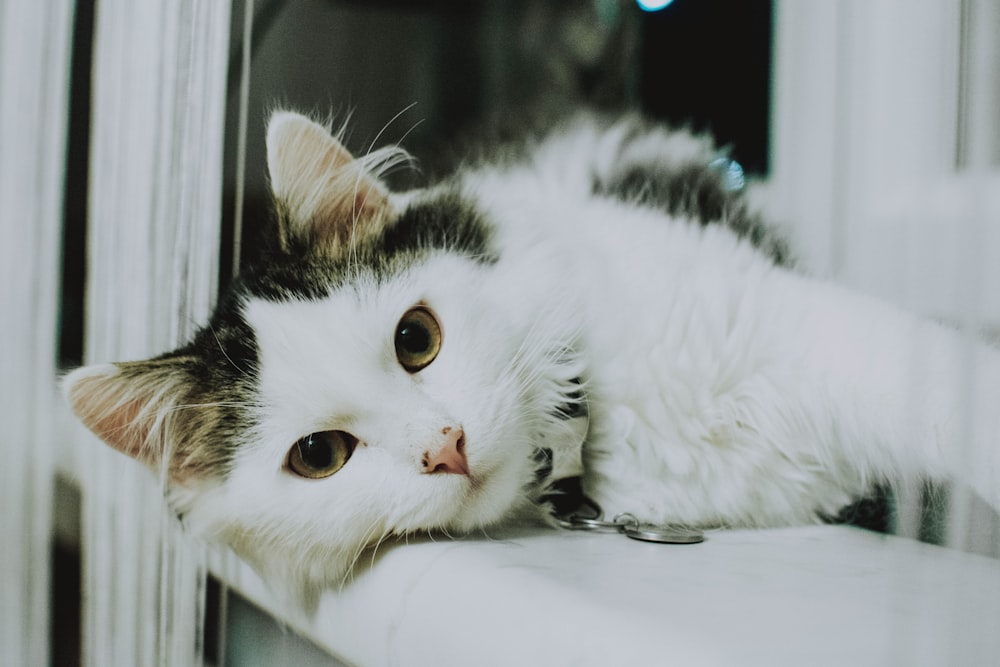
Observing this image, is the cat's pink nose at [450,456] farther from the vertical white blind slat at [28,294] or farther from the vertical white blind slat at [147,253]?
the vertical white blind slat at [28,294]

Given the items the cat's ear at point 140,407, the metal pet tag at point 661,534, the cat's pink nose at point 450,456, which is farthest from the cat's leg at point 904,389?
the cat's ear at point 140,407

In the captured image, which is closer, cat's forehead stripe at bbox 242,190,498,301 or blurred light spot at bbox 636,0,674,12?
cat's forehead stripe at bbox 242,190,498,301

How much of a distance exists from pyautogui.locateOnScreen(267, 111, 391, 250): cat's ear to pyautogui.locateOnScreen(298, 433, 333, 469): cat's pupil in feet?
0.86

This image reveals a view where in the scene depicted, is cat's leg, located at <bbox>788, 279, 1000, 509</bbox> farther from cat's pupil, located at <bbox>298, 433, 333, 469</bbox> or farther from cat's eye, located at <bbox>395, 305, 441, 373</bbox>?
cat's pupil, located at <bbox>298, 433, 333, 469</bbox>

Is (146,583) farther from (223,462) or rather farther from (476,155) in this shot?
(476,155)

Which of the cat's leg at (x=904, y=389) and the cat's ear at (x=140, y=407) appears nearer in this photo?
the cat's leg at (x=904, y=389)

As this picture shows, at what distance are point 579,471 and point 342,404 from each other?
32 centimetres

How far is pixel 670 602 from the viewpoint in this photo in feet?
1.79

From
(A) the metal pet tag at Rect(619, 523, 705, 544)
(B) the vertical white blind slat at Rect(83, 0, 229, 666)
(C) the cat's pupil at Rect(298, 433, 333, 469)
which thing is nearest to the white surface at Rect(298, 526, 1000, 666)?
(A) the metal pet tag at Rect(619, 523, 705, 544)

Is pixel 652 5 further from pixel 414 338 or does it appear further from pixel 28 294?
pixel 28 294

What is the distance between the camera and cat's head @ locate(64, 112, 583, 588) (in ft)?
2.43

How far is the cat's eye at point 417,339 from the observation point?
0.80m

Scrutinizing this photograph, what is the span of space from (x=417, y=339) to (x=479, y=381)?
9 cm

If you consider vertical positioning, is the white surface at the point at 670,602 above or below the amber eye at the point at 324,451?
below
